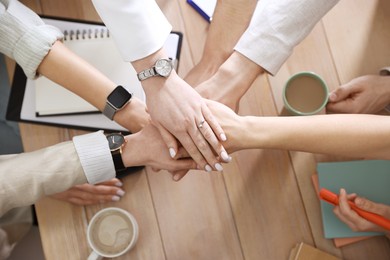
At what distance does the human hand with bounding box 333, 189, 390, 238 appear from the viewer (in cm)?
84

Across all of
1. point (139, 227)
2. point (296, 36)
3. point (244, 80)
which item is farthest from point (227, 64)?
point (139, 227)

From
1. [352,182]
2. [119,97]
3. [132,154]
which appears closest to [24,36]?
[119,97]

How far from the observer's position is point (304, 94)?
3.03 feet

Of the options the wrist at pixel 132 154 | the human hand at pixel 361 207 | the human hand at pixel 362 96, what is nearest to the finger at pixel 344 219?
the human hand at pixel 361 207

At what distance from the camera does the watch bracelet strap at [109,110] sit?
873mm

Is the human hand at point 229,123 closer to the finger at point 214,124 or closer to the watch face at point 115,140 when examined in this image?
the finger at point 214,124

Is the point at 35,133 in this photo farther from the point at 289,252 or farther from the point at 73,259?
the point at 289,252

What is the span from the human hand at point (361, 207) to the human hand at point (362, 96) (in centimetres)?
20

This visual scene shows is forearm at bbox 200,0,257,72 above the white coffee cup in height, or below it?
above

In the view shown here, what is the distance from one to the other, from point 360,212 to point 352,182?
0.08 m

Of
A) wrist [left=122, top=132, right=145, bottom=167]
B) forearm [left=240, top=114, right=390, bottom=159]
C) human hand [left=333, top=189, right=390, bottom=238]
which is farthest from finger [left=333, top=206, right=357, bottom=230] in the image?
wrist [left=122, top=132, right=145, bottom=167]

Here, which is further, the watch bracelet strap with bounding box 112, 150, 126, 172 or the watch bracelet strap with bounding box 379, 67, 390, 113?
the watch bracelet strap with bounding box 379, 67, 390, 113

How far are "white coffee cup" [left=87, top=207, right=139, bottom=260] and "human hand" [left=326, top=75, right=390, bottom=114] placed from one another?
546 mm

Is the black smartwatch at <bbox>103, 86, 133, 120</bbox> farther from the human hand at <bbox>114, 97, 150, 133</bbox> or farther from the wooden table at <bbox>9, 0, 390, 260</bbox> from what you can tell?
the wooden table at <bbox>9, 0, 390, 260</bbox>
